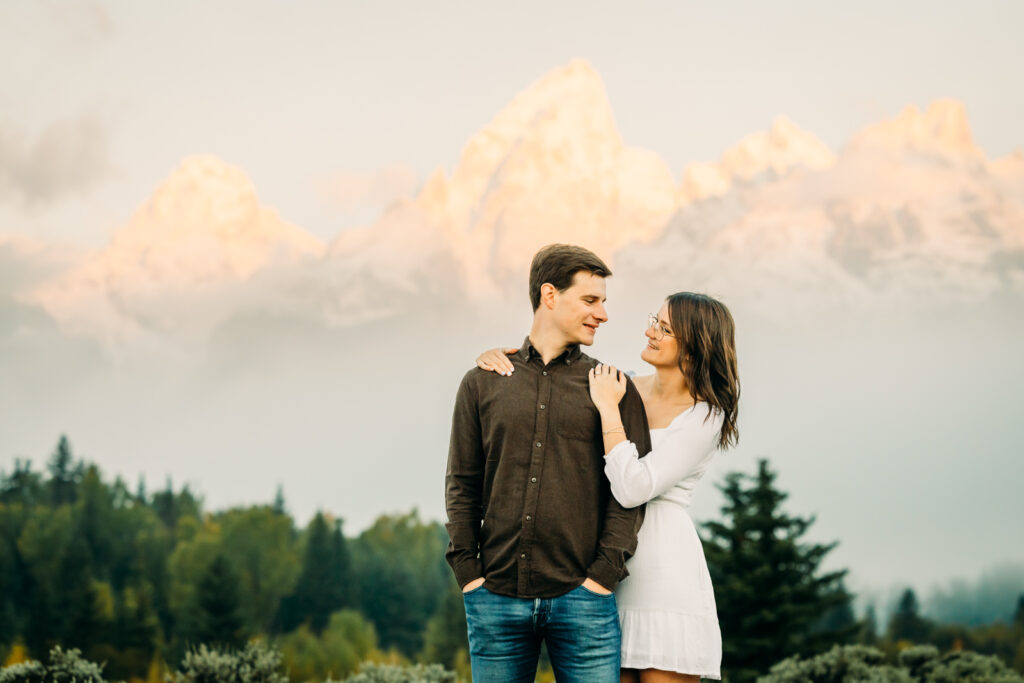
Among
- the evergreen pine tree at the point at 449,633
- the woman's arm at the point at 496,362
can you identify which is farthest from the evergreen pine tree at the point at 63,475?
the woman's arm at the point at 496,362

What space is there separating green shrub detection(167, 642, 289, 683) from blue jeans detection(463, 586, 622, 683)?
4707 mm

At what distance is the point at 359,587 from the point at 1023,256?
144 ft

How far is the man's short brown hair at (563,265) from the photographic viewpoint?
136 inches

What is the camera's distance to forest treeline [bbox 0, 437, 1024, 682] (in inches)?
1268

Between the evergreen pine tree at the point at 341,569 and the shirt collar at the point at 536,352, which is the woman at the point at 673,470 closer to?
the shirt collar at the point at 536,352

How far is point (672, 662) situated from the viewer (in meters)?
3.30

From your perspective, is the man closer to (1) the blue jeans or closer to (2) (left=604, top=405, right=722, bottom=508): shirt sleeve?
(1) the blue jeans

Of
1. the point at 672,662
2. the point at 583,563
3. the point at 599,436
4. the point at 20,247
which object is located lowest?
the point at 672,662

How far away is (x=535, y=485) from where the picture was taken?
3.29m

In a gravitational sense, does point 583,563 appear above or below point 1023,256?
below

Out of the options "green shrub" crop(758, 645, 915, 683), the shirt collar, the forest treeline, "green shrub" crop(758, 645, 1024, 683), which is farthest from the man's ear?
the forest treeline

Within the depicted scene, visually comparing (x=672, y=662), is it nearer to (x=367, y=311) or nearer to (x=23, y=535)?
(x=23, y=535)

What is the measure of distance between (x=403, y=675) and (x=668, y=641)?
16.0ft

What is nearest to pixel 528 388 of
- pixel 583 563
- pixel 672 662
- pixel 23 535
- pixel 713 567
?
pixel 583 563
